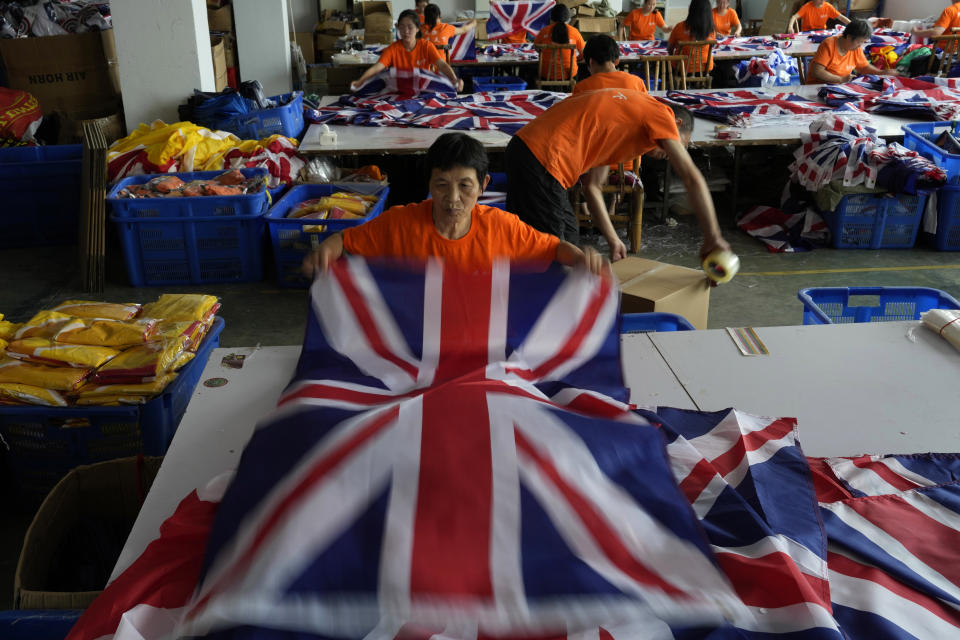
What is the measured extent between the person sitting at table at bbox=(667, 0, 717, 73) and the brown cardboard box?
569 centimetres

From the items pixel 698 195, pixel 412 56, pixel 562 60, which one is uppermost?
pixel 412 56

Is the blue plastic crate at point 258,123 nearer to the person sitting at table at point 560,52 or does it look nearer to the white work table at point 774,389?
the person sitting at table at point 560,52

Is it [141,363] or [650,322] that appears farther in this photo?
[650,322]

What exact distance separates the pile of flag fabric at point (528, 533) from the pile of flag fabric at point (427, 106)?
460cm

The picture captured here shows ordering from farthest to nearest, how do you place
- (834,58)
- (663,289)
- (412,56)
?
(834,58), (412,56), (663,289)

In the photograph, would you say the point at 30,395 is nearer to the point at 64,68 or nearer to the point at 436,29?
the point at 64,68

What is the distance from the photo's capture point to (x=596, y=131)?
3.72 metres

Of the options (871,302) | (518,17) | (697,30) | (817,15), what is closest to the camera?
(871,302)

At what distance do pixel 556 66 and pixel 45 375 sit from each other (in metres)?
6.91

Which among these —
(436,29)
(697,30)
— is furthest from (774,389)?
(436,29)

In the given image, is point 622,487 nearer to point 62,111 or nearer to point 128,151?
point 128,151

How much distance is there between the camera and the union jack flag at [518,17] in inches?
500

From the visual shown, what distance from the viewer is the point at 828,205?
5.65 m

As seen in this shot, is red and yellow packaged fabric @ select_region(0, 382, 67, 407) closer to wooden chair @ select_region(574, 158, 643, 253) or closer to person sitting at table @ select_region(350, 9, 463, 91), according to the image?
wooden chair @ select_region(574, 158, 643, 253)
